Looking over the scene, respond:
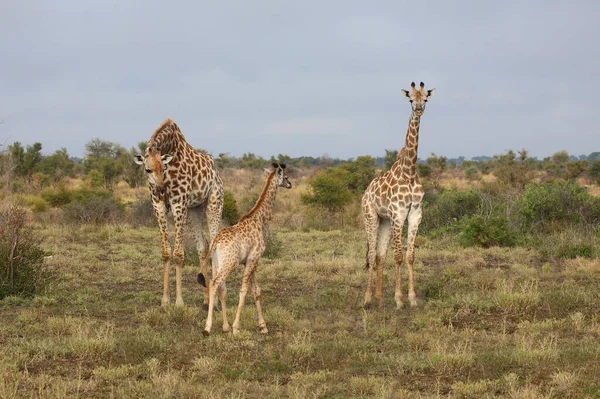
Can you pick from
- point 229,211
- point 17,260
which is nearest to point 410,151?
point 17,260

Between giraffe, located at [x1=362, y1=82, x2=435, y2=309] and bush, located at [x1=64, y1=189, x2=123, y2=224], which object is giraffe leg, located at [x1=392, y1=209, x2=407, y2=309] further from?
bush, located at [x1=64, y1=189, x2=123, y2=224]

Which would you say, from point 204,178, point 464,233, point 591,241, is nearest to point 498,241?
point 464,233

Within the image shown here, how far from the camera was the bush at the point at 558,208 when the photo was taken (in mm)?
17641

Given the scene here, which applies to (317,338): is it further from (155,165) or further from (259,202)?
(155,165)

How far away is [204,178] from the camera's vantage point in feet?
34.7

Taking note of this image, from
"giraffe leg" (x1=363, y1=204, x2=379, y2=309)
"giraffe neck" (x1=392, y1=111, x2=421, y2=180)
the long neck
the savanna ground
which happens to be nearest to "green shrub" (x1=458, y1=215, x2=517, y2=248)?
the savanna ground

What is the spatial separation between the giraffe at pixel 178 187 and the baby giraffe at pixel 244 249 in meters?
1.35

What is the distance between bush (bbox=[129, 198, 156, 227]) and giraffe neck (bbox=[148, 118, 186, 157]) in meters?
11.5

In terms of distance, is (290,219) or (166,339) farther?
(290,219)

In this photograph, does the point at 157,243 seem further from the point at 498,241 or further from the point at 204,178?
the point at 498,241

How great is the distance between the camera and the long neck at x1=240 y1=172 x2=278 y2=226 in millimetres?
8836

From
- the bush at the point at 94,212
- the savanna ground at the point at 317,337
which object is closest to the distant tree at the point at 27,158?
the bush at the point at 94,212

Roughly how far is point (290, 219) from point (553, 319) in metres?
14.4

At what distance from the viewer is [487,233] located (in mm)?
15859
